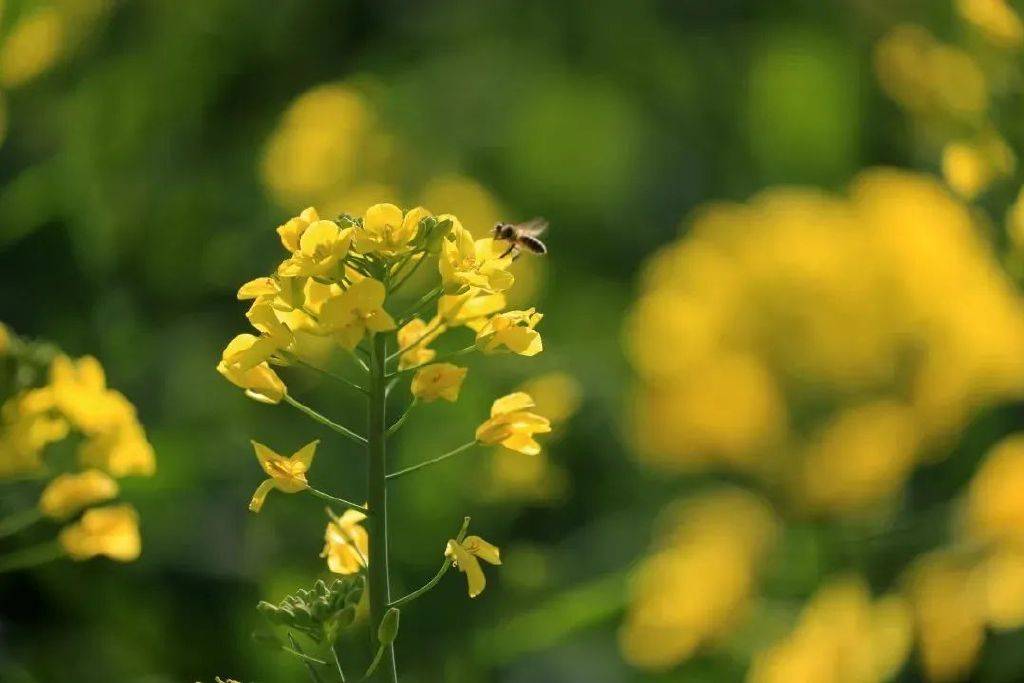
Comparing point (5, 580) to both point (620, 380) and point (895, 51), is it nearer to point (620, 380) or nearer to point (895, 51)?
point (620, 380)

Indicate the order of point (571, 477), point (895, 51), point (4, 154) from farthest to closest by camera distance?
point (4, 154) < point (571, 477) < point (895, 51)

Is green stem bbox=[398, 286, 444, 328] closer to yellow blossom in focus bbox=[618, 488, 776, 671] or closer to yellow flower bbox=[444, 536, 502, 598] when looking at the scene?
yellow flower bbox=[444, 536, 502, 598]

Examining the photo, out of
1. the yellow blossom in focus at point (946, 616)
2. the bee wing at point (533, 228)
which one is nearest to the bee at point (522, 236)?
the bee wing at point (533, 228)

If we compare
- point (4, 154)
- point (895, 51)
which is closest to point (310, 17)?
point (4, 154)

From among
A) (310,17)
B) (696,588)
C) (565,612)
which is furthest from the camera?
(310,17)

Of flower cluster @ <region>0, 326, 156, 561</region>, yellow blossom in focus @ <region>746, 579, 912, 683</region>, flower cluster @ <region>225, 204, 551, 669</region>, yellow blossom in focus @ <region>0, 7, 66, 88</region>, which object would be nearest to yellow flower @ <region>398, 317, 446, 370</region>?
flower cluster @ <region>225, 204, 551, 669</region>

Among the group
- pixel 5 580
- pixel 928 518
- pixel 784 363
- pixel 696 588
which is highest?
pixel 784 363

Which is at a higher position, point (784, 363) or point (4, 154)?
point (784, 363)
